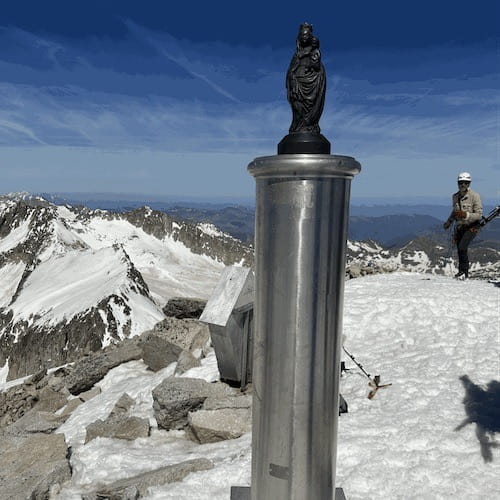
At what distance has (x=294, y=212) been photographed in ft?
14.3

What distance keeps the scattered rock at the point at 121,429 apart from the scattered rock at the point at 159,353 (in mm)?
4101

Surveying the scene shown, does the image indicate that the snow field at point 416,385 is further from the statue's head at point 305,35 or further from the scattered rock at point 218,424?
the statue's head at point 305,35

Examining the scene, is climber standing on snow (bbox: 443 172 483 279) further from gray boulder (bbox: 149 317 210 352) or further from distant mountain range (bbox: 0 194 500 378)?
gray boulder (bbox: 149 317 210 352)

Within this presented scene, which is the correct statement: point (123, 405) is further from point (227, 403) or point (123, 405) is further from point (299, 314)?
point (299, 314)

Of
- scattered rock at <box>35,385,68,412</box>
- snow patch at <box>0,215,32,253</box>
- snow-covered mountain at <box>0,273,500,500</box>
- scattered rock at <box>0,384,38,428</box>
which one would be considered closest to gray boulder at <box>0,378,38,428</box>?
scattered rock at <box>0,384,38,428</box>

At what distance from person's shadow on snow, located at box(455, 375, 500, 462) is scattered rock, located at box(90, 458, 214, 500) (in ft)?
15.9

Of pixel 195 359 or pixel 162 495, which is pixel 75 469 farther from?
pixel 195 359

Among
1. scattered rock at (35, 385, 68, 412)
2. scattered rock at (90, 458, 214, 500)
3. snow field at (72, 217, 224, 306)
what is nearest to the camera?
scattered rock at (90, 458, 214, 500)

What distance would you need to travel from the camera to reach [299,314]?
440 cm

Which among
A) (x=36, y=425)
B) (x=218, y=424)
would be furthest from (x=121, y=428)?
(x=36, y=425)

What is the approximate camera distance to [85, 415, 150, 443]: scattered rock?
9133 millimetres

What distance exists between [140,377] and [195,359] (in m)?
2.04

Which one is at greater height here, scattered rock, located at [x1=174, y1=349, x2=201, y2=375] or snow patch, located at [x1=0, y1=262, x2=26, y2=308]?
scattered rock, located at [x1=174, y1=349, x2=201, y2=375]

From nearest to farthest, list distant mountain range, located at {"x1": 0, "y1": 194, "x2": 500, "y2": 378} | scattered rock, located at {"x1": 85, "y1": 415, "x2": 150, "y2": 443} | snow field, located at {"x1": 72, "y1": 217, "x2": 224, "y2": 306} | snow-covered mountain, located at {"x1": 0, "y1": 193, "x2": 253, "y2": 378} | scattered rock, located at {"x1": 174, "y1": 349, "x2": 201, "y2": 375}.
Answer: scattered rock, located at {"x1": 85, "y1": 415, "x2": 150, "y2": 443}
scattered rock, located at {"x1": 174, "y1": 349, "x2": 201, "y2": 375}
distant mountain range, located at {"x1": 0, "y1": 194, "x2": 500, "y2": 378}
snow-covered mountain, located at {"x1": 0, "y1": 193, "x2": 253, "y2": 378}
snow field, located at {"x1": 72, "y1": 217, "x2": 224, "y2": 306}
